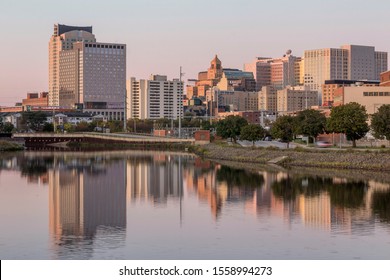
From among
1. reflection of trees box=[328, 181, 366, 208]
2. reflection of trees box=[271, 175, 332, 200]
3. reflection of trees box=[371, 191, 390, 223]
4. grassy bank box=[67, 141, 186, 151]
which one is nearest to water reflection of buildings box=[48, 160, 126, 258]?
reflection of trees box=[271, 175, 332, 200]

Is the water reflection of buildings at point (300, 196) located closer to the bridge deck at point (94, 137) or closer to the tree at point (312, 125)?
the tree at point (312, 125)

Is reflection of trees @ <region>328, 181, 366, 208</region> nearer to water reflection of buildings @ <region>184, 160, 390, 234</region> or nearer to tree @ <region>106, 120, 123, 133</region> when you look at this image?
water reflection of buildings @ <region>184, 160, 390, 234</region>

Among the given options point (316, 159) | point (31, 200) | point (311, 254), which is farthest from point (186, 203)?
point (316, 159)

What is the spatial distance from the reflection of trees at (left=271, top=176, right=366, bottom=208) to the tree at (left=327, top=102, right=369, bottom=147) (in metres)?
19.1

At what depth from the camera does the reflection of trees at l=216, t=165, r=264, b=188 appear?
5325 cm

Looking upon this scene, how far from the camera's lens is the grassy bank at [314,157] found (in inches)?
2432

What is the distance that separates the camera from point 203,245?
96.2ft

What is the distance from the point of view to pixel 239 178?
58094 millimetres

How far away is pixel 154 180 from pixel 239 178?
6426 mm

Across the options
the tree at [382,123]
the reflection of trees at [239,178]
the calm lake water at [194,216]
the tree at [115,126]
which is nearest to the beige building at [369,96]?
the tree at [382,123]

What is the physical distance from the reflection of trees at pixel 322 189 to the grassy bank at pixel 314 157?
7.84 m

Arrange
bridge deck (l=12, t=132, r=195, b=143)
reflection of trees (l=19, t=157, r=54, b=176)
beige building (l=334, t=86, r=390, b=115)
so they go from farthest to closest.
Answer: bridge deck (l=12, t=132, r=195, b=143), beige building (l=334, t=86, r=390, b=115), reflection of trees (l=19, t=157, r=54, b=176)

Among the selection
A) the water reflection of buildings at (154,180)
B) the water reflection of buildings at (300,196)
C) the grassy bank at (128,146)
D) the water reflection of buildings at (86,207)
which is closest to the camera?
the water reflection of buildings at (86,207)
